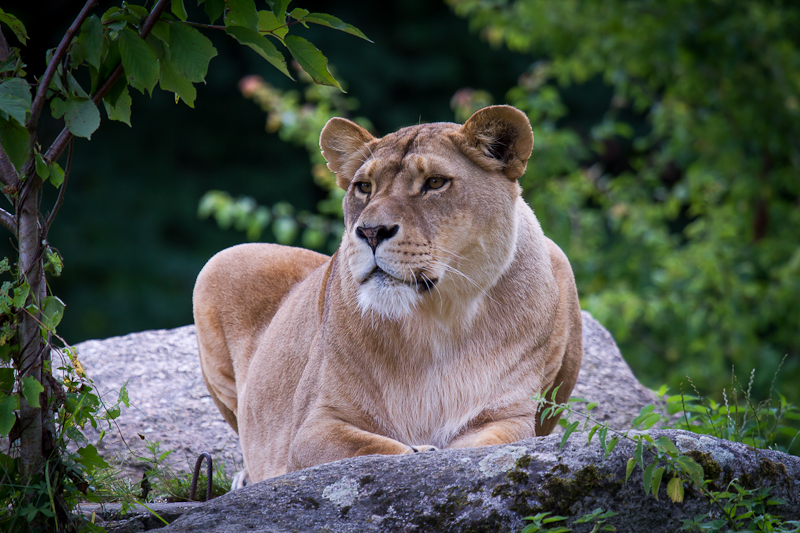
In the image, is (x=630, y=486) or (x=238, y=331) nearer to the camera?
(x=630, y=486)

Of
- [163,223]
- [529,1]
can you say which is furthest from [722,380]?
[163,223]

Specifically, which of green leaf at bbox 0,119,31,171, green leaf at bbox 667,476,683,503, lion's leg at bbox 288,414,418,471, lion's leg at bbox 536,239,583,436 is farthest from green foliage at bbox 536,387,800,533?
green leaf at bbox 0,119,31,171

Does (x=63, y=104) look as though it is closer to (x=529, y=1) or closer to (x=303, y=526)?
(x=303, y=526)

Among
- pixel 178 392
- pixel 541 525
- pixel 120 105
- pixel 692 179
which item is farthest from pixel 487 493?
pixel 692 179

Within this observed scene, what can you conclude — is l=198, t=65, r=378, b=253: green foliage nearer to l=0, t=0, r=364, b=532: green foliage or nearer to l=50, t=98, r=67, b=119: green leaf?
l=0, t=0, r=364, b=532: green foliage

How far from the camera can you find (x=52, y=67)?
2.22 metres

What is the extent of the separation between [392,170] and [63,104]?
3.92 feet

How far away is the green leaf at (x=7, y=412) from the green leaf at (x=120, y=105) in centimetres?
83

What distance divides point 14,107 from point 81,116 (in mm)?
211

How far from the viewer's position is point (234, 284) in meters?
4.35

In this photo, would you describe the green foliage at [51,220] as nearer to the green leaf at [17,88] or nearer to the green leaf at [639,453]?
the green leaf at [17,88]

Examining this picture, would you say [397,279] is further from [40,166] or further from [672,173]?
[672,173]

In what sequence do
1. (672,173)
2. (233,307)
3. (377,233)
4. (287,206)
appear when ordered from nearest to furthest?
1. (377,233)
2. (233,307)
3. (287,206)
4. (672,173)

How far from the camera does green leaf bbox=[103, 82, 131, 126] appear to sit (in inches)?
94.2
